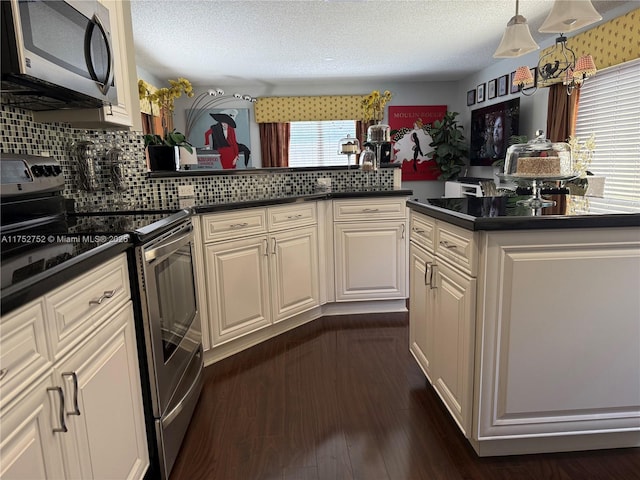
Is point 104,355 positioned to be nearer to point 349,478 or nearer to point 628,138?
point 349,478

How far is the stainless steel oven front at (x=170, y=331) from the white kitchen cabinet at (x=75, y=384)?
0.07 m

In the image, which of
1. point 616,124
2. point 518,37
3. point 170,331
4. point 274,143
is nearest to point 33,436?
point 170,331

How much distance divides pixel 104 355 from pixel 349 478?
37.2 inches

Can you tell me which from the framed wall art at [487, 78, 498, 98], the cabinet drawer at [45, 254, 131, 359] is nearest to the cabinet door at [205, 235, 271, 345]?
the cabinet drawer at [45, 254, 131, 359]

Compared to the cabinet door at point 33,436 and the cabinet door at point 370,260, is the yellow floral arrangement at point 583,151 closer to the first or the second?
the cabinet door at point 370,260

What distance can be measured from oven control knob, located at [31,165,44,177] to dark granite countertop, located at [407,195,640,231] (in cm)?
153

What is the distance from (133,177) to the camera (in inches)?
95.7

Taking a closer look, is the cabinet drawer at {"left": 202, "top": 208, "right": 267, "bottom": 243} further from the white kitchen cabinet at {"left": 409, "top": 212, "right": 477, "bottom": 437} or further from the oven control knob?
the white kitchen cabinet at {"left": 409, "top": 212, "right": 477, "bottom": 437}

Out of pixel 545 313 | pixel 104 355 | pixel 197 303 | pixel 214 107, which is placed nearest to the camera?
pixel 104 355

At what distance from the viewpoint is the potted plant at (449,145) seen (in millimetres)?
6770

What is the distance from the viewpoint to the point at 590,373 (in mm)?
1476

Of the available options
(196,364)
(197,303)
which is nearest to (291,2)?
(197,303)

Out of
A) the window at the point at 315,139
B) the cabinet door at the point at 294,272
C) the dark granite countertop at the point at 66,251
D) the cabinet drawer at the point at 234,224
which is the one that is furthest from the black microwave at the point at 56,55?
the window at the point at 315,139

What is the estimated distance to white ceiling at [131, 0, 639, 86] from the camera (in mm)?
3668
